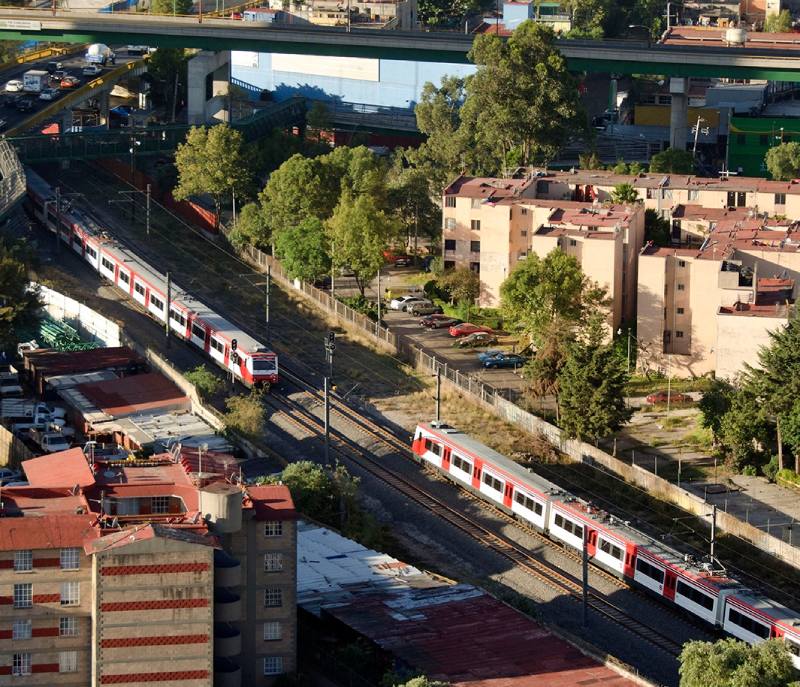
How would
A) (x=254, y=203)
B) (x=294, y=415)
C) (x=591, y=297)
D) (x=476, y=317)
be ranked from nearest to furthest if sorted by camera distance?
1. (x=294, y=415)
2. (x=591, y=297)
3. (x=476, y=317)
4. (x=254, y=203)

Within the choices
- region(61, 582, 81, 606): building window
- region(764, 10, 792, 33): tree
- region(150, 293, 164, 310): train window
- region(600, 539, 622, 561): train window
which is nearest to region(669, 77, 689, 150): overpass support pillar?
region(764, 10, 792, 33): tree

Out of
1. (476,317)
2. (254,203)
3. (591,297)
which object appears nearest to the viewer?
(591,297)

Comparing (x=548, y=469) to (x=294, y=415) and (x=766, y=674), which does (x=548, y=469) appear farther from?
(x=766, y=674)

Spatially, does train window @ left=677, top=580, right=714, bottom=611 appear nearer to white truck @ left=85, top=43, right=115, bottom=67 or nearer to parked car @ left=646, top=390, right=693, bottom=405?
parked car @ left=646, top=390, right=693, bottom=405

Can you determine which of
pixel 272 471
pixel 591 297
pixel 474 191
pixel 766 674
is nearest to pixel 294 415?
pixel 272 471

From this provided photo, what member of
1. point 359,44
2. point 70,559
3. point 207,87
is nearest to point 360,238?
point 359,44

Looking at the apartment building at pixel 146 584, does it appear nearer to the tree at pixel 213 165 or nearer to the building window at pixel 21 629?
the building window at pixel 21 629
